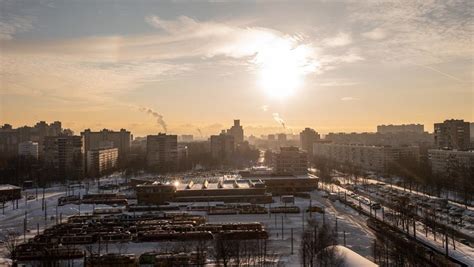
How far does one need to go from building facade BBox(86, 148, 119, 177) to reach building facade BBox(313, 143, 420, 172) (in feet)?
77.6

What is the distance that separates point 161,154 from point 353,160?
62.8 ft

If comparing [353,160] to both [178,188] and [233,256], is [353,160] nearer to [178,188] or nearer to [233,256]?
[178,188]

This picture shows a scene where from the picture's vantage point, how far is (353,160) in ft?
149

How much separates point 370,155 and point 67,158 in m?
26.7

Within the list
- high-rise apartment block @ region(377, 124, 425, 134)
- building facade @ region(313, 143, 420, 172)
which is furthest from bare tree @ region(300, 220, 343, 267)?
high-rise apartment block @ region(377, 124, 425, 134)

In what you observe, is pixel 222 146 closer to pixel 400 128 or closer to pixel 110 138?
pixel 110 138

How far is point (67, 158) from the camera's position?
3647 cm

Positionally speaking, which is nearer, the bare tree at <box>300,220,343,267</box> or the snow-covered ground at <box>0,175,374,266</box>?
the bare tree at <box>300,220,343,267</box>

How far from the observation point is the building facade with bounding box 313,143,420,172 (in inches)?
1526

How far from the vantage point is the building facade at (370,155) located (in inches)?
1526

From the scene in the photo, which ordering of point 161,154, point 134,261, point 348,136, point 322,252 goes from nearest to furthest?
point 322,252 → point 134,261 → point 161,154 → point 348,136

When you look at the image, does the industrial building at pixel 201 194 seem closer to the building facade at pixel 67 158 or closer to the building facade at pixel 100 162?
the building facade at pixel 67 158

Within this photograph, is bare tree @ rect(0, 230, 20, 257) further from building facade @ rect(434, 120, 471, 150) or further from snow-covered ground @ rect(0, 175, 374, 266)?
building facade @ rect(434, 120, 471, 150)

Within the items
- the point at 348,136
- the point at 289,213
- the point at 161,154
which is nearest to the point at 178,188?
the point at 289,213
